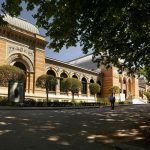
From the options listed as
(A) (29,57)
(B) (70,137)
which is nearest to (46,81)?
(A) (29,57)

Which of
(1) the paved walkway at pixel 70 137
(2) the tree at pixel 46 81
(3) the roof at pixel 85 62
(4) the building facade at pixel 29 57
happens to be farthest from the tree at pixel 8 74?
(3) the roof at pixel 85 62

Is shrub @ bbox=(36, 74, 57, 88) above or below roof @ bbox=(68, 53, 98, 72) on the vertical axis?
below

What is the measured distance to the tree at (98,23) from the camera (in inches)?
385

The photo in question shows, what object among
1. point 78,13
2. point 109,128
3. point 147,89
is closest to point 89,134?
point 109,128

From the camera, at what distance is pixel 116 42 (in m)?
14.8

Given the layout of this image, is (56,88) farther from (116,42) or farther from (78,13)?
(78,13)

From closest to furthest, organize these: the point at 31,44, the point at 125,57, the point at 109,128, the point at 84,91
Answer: the point at 109,128 → the point at 125,57 → the point at 31,44 → the point at 84,91

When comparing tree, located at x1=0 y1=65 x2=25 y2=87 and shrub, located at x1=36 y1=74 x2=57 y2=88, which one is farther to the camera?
shrub, located at x1=36 y1=74 x2=57 y2=88

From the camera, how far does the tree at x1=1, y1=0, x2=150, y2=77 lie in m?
9.77

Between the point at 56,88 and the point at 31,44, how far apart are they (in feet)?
26.4

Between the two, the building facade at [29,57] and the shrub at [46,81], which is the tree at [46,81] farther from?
the building facade at [29,57]

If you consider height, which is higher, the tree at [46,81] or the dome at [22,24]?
the dome at [22,24]

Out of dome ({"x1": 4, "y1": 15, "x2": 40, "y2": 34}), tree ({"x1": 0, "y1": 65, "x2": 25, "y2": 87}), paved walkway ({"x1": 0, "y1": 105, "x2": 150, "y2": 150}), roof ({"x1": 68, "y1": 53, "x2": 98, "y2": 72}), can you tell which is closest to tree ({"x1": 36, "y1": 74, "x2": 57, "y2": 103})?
tree ({"x1": 0, "y1": 65, "x2": 25, "y2": 87})

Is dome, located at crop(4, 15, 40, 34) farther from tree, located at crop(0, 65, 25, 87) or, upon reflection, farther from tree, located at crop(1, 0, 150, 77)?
tree, located at crop(1, 0, 150, 77)
